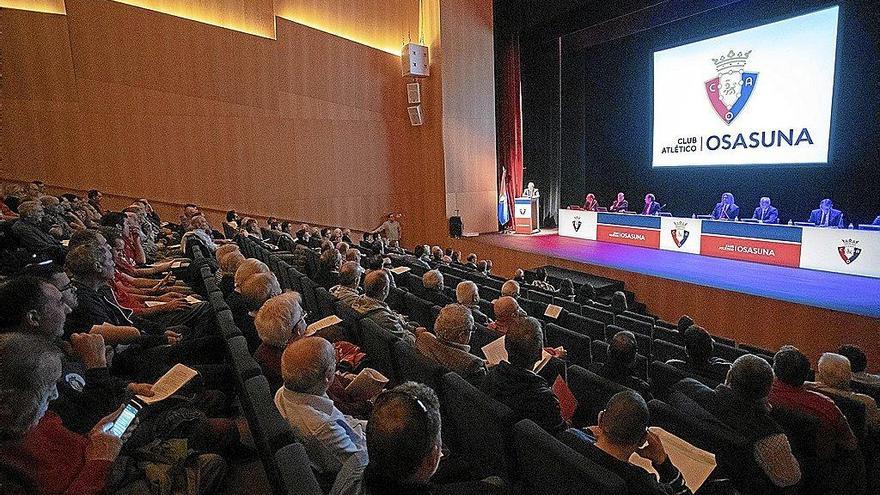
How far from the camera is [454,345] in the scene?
8.08 feet

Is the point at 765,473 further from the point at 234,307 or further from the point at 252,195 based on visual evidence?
the point at 252,195

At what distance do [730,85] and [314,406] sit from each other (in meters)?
9.21

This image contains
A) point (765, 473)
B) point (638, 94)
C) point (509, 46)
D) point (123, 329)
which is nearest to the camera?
point (765, 473)

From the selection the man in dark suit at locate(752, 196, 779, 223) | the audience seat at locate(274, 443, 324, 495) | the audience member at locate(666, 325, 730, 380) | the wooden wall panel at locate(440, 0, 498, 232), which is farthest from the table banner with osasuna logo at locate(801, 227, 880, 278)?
the audience seat at locate(274, 443, 324, 495)

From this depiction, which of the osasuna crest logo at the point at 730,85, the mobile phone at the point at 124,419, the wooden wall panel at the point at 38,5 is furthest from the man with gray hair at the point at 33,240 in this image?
the osasuna crest logo at the point at 730,85

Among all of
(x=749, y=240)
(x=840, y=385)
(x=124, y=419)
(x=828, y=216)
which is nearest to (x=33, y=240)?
(x=124, y=419)

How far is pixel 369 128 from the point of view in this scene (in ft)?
36.2

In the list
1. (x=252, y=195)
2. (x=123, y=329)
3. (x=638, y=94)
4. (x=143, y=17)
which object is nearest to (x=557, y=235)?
(x=638, y=94)

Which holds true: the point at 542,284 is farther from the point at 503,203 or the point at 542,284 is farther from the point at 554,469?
the point at 503,203

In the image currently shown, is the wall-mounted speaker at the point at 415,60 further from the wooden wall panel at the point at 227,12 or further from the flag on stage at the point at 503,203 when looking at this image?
the flag on stage at the point at 503,203

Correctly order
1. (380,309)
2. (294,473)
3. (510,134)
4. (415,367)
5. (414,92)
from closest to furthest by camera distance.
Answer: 1. (294,473)
2. (415,367)
3. (380,309)
4. (414,92)
5. (510,134)

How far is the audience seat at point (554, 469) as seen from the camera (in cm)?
139

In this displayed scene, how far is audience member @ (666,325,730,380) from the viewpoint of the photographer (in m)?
2.81

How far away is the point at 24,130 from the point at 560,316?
869 cm
